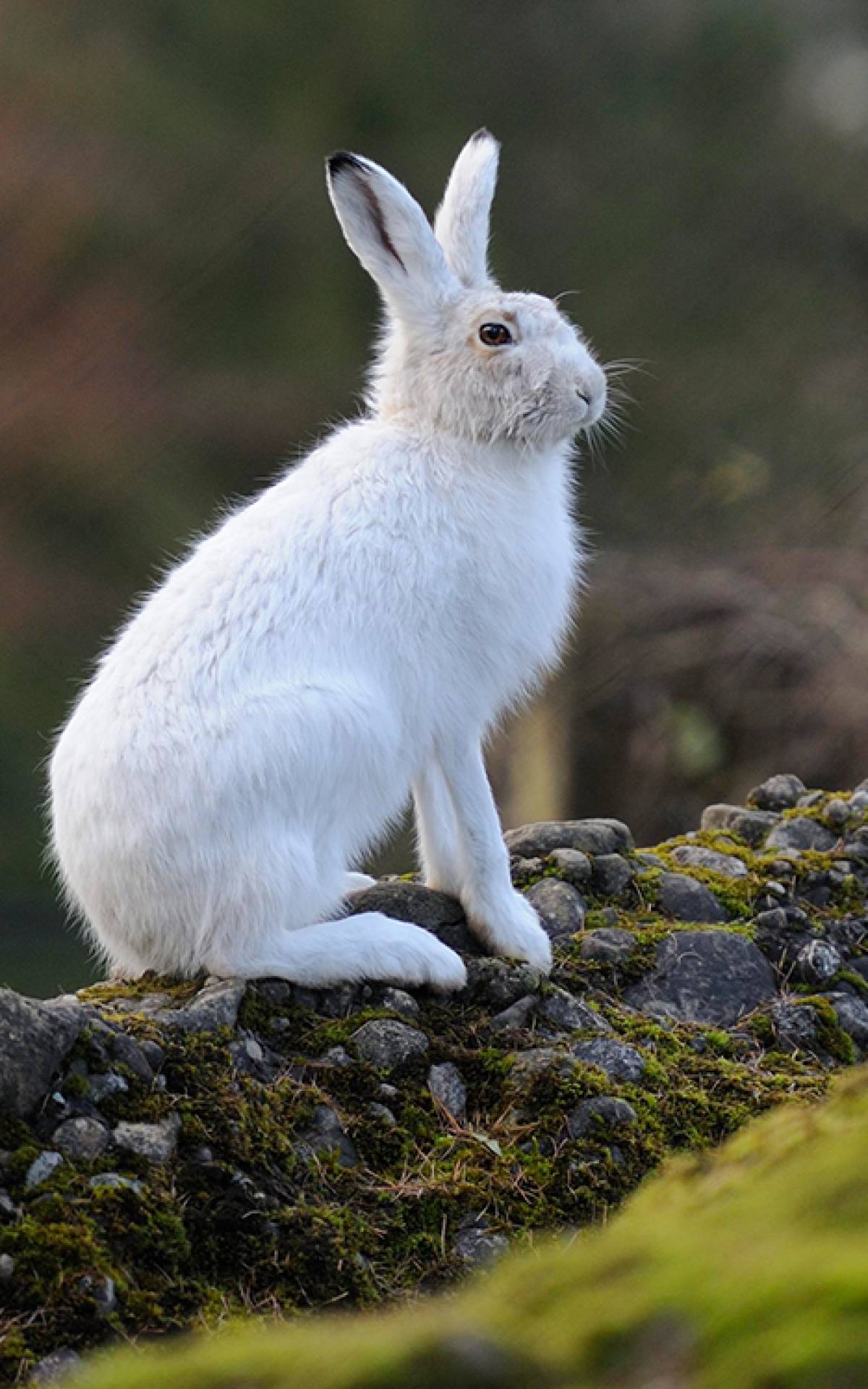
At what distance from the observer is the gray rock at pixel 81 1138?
1978mm

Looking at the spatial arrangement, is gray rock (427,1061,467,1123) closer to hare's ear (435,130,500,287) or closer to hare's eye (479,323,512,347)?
hare's eye (479,323,512,347)

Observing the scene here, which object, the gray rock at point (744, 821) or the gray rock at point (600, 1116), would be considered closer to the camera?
the gray rock at point (600, 1116)

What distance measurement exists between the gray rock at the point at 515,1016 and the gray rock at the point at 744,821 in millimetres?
1147

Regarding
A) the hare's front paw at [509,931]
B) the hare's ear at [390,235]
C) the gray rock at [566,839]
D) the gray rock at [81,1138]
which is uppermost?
the hare's ear at [390,235]

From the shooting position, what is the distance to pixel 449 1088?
2.43m

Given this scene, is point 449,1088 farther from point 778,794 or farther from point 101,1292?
point 778,794

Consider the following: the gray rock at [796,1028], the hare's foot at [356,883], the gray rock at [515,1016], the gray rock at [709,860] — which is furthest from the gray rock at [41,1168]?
the gray rock at [709,860]

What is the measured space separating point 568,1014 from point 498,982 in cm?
13

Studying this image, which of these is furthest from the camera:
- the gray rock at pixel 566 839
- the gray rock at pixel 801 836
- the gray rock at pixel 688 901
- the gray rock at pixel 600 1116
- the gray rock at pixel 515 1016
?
the gray rock at pixel 801 836

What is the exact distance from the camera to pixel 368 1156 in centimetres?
226

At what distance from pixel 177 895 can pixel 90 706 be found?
1.22ft

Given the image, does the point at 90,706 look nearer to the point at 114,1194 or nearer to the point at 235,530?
the point at 235,530

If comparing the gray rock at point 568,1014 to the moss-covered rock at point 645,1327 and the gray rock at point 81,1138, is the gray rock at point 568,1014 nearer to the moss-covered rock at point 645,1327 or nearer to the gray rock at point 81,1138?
the gray rock at point 81,1138

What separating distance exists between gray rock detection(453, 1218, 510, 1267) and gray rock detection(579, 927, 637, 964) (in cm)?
82
